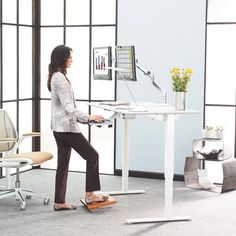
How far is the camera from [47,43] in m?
6.66

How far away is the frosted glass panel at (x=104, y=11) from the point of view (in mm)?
6328

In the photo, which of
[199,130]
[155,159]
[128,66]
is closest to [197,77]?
[199,130]

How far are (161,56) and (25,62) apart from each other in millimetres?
1566

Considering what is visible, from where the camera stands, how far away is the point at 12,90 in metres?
6.30

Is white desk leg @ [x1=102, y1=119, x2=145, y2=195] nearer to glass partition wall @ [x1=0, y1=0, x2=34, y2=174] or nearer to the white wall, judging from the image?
the white wall

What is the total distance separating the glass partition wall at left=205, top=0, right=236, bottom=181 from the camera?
5941 millimetres

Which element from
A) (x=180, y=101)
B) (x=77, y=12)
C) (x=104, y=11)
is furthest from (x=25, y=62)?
(x=180, y=101)

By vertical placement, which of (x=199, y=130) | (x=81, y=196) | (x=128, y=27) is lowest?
A: (x=81, y=196)

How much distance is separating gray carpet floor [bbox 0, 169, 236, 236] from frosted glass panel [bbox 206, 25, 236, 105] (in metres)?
1.02

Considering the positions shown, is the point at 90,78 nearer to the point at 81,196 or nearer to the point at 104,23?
the point at 104,23

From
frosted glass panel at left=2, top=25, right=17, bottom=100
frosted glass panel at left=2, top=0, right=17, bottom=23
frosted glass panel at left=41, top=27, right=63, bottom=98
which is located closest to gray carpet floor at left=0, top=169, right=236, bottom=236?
frosted glass panel at left=2, top=25, right=17, bottom=100

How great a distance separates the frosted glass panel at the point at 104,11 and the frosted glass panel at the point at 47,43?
0.48m

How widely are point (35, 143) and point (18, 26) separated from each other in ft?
4.52

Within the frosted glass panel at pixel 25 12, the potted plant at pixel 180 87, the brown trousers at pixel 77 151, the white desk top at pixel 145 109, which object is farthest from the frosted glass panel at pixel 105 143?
the potted plant at pixel 180 87
